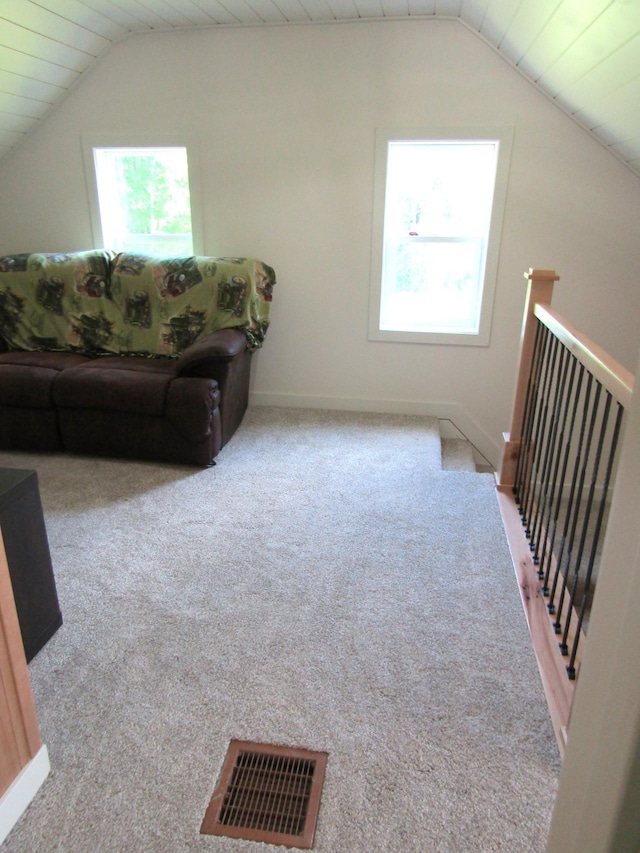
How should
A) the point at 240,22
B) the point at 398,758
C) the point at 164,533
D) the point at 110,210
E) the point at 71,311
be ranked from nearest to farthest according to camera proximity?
the point at 398,758
the point at 164,533
the point at 240,22
the point at 71,311
the point at 110,210

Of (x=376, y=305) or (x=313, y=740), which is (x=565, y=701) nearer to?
(x=313, y=740)

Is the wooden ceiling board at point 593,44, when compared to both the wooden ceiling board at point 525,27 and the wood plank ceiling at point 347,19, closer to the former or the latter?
the wood plank ceiling at point 347,19

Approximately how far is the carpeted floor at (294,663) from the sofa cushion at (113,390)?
39 centimetres

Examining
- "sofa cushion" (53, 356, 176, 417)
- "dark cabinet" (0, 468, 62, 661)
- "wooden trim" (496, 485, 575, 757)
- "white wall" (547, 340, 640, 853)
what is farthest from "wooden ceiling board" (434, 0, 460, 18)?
"white wall" (547, 340, 640, 853)

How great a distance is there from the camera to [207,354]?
2861 mm

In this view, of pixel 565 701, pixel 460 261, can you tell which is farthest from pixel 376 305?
pixel 565 701

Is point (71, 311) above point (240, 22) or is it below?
below

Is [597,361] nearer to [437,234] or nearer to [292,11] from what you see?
[437,234]

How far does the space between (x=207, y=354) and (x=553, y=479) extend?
1748 mm

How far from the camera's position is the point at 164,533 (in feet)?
7.70

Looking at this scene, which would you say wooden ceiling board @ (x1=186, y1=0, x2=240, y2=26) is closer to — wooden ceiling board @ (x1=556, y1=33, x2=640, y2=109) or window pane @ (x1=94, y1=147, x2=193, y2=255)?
window pane @ (x1=94, y1=147, x2=193, y2=255)

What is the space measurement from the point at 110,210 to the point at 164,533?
Result: 2577 mm

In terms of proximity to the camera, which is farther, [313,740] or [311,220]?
[311,220]

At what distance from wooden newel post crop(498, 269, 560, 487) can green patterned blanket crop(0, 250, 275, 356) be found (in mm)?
1600
